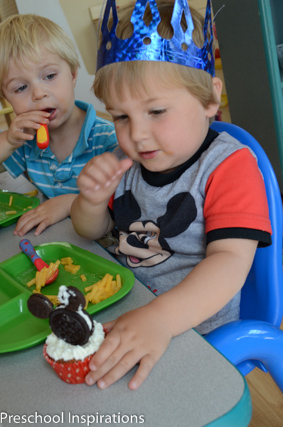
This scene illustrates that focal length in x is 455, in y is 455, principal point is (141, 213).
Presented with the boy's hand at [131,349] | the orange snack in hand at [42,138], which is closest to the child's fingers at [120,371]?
the boy's hand at [131,349]

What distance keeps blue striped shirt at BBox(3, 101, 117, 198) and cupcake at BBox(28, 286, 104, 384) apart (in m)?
0.78

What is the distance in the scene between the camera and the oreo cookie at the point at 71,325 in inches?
19.7

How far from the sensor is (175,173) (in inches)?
34.2

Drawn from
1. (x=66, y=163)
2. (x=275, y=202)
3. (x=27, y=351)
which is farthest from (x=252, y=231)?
(x=66, y=163)

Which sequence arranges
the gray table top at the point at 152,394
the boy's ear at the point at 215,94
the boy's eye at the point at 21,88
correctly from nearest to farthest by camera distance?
1. the gray table top at the point at 152,394
2. the boy's ear at the point at 215,94
3. the boy's eye at the point at 21,88

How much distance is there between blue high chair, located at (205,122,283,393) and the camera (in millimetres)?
699

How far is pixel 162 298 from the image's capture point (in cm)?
62

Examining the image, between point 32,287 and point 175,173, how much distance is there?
336 millimetres

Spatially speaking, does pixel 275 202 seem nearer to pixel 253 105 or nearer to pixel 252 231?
pixel 252 231

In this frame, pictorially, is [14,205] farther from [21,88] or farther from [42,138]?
[21,88]

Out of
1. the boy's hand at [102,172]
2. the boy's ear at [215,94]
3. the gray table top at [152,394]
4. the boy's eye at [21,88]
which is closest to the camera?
the gray table top at [152,394]

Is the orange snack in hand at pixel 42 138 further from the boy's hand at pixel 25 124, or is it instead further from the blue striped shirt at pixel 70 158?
the blue striped shirt at pixel 70 158

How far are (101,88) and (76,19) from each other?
424cm

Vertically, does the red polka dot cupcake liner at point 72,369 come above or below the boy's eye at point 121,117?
below
